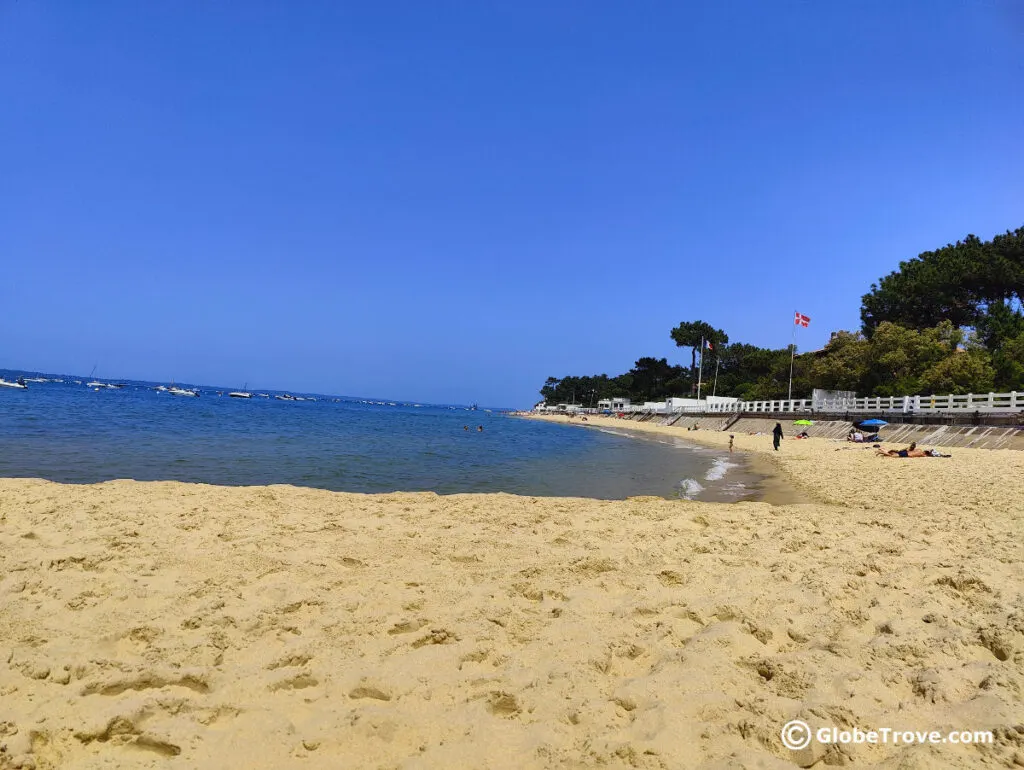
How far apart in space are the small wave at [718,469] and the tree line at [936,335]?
22.7 metres

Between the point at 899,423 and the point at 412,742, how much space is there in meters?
36.0

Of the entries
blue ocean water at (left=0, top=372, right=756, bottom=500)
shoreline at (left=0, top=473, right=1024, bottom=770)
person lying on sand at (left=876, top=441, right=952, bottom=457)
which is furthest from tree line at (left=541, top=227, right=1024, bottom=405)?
shoreline at (left=0, top=473, right=1024, bottom=770)

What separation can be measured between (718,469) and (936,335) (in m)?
34.1

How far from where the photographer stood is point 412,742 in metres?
2.65

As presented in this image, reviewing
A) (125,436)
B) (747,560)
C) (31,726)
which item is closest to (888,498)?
(747,560)

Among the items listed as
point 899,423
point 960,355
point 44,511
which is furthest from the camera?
point 960,355

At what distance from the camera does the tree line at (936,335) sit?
3662cm

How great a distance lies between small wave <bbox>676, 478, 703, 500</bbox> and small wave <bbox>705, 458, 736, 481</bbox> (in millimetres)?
1121

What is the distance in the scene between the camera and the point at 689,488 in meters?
14.6

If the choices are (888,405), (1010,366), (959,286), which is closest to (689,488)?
(888,405)

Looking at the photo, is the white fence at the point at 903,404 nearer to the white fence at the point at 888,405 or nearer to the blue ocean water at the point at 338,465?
the white fence at the point at 888,405

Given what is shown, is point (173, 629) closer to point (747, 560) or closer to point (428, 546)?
point (428, 546)

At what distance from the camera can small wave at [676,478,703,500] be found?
43.4 ft

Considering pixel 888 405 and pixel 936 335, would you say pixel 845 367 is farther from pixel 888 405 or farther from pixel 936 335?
pixel 888 405
